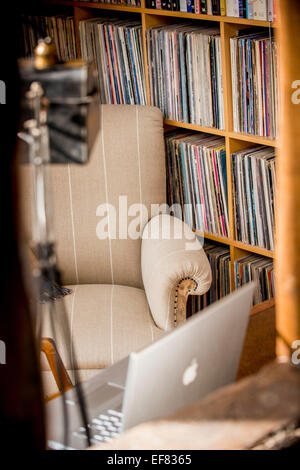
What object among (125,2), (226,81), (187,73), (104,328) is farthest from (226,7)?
(104,328)

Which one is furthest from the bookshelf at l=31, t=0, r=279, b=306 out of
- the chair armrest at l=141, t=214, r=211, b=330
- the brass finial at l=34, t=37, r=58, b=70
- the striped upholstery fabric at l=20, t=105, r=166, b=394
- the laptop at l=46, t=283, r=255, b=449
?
the brass finial at l=34, t=37, r=58, b=70

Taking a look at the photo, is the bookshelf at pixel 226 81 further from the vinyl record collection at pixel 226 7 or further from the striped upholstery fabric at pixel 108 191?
the striped upholstery fabric at pixel 108 191

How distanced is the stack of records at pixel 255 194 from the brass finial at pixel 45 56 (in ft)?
5.14

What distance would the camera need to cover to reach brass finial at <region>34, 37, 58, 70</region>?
845 mm

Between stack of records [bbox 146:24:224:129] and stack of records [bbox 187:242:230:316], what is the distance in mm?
539

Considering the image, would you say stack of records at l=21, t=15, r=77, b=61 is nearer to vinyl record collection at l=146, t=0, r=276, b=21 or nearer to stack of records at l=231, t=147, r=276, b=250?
vinyl record collection at l=146, t=0, r=276, b=21

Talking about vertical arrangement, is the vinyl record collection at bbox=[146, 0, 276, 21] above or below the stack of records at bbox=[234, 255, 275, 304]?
above

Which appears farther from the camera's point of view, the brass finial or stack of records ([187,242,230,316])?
stack of records ([187,242,230,316])

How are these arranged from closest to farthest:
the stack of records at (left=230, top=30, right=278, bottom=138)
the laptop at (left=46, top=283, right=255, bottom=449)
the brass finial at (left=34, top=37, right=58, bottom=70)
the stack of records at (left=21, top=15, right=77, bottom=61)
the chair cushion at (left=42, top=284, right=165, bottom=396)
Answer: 1. the brass finial at (left=34, top=37, right=58, bottom=70)
2. the laptop at (left=46, top=283, right=255, bottom=449)
3. the chair cushion at (left=42, top=284, right=165, bottom=396)
4. the stack of records at (left=230, top=30, right=278, bottom=138)
5. the stack of records at (left=21, top=15, right=77, bottom=61)

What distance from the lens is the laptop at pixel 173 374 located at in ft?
3.56

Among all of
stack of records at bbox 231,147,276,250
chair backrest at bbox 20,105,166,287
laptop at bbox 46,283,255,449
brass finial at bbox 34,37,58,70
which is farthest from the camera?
chair backrest at bbox 20,105,166,287

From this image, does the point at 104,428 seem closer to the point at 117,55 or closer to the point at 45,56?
the point at 45,56

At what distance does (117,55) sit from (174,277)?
1135 millimetres

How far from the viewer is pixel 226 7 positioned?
7.41 feet
